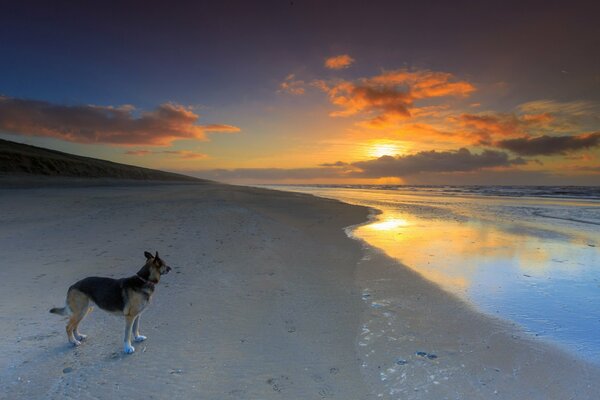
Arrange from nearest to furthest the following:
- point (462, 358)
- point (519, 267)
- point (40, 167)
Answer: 1. point (462, 358)
2. point (519, 267)
3. point (40, 167)

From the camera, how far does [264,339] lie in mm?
5238

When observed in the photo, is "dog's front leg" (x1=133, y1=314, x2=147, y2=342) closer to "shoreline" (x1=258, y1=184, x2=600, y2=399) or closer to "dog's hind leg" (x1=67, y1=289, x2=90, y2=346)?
"dog's hind leg" (x1=67, y1=289, x2=90, y2=346)

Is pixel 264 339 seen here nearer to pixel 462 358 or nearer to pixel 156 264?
pixel 156 264

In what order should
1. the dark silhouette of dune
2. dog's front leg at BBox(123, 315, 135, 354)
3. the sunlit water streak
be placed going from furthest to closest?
the dark silhouette of dune, the sunlit water streak, dog's front leg at BBox(123, 315, 135, 354)

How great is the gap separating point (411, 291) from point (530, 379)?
3.42 meters

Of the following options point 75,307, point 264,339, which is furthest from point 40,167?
point 264,339

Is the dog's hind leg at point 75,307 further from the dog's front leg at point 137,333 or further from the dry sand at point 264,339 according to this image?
the dog's front leg at point 137,333

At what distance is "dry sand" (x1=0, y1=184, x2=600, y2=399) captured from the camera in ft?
13.5

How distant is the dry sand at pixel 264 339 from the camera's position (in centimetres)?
413

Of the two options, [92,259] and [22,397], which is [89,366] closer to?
[22,397]

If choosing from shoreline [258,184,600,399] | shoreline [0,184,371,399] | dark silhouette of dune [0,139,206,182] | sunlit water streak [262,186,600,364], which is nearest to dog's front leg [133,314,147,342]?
shoreline [0,184,371,399]

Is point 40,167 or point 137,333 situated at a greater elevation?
point 40,167

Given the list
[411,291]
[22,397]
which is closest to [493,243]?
[411,291]

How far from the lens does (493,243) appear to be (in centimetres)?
1378
